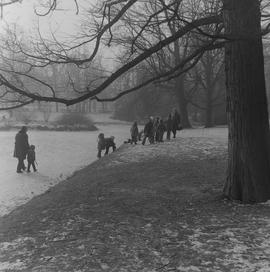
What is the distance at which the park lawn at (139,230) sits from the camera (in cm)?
605

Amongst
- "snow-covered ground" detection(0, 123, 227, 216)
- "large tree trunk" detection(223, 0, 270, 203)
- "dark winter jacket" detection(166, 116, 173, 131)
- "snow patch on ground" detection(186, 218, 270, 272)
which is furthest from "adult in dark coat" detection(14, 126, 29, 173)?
"snow patch on ground" detection(186, 218, 270, 272)

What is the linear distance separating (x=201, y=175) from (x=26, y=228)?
582 centimetres

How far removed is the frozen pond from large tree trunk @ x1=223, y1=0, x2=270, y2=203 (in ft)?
18.0

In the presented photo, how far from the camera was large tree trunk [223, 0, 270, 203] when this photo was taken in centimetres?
860

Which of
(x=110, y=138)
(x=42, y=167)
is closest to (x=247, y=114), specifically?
(x=42, y=167)

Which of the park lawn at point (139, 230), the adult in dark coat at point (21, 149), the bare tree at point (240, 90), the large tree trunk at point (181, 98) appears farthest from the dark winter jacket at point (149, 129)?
the large tree trunk at point (181, 98)

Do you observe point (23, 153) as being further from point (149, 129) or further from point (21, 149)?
point (149, 129)

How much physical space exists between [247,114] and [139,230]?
3043 mm

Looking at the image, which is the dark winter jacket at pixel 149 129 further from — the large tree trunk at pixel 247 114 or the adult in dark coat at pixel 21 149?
the large tree trunk at pixel 247 114

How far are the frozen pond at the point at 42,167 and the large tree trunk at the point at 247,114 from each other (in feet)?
18.0

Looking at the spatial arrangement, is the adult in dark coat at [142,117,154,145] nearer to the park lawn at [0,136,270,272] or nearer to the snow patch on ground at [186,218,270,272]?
the park lawn at [0,136,270,272]

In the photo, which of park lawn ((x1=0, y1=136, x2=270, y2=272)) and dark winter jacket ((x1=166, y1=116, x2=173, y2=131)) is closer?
park lawn ((x1=0, y1=136, x2=270, y2=272))

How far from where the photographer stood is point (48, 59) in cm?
891

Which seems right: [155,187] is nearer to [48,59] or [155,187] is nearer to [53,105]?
[48,59]
